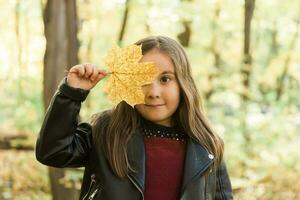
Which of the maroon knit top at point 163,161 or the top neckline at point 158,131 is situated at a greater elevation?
the top neckline at point 158,131

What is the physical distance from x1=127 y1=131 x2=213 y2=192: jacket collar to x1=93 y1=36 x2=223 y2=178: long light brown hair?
3cm

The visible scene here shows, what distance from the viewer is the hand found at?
7.10 ft

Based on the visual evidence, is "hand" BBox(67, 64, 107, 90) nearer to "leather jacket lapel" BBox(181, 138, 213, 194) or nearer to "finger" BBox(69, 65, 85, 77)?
"finger" BBox(69, 65, 85, 77)

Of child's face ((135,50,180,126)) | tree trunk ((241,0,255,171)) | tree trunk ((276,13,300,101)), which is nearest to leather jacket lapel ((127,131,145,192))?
child's face ((135,50,180,126))

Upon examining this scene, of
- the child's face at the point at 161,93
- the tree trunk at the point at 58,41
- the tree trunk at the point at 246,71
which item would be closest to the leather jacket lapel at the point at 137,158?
the child's face at the point at 161,93

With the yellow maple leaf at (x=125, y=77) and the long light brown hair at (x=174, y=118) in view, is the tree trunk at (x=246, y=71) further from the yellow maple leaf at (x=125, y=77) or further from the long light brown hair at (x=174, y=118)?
the yellow maple leaf at (x=125, y=77)

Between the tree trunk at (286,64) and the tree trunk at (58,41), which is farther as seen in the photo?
the tree trunk at (286,64)

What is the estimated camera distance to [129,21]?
8055mm

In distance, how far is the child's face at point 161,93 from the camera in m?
2.38

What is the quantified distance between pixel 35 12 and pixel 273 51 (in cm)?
472

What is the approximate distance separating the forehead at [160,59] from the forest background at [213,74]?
370cm

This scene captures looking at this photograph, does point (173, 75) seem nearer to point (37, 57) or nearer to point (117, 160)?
point (117, 160)

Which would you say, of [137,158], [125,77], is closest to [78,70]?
[125,77]

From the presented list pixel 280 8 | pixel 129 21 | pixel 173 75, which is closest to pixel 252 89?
pixel 280 8
